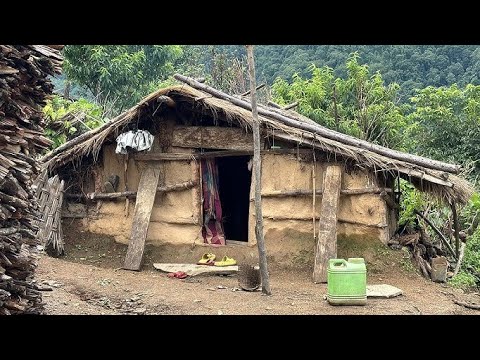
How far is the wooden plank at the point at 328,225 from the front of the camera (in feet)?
29.7

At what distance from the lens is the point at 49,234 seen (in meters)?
10.4

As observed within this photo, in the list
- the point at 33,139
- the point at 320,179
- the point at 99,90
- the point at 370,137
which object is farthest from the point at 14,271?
the point at 99,90

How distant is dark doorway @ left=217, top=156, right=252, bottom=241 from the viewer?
43.1ft

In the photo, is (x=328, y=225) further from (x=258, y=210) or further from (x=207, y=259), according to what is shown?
(x=207, y=259)

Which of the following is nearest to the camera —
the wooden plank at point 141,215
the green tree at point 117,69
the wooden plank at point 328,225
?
the wooden plank at point 328,225

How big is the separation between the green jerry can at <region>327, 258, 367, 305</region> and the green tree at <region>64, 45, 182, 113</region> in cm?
1222

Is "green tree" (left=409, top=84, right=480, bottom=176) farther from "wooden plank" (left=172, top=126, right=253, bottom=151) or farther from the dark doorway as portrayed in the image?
"wooden plank" (left=172, top=126, right=253, bottom=151)

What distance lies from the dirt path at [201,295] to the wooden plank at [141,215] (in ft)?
0.93

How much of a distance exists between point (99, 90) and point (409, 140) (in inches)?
407

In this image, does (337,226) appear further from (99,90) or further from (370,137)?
(99,90)

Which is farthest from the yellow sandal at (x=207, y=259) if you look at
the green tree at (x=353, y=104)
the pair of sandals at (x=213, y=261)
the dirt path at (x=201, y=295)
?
the green tree at (x=353, y=104)

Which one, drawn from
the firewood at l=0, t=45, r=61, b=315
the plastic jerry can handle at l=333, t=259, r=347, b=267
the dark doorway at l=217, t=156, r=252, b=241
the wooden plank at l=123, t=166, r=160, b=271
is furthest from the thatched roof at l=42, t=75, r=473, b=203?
the firewood at l=0, t=45, r=61, b=315

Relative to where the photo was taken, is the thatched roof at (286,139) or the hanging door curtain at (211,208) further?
the hanging door curtain at (211,208)

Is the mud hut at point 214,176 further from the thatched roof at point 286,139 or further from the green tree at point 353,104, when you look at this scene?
the green tree at point 353,104
